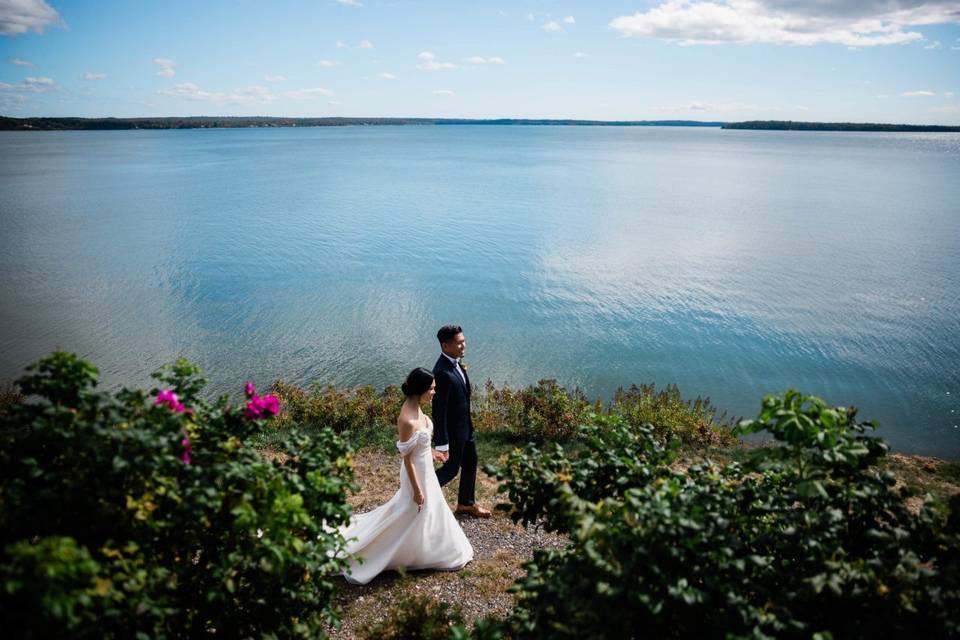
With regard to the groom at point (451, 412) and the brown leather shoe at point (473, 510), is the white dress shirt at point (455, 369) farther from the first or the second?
the brown leather shoe at point (473, 510)

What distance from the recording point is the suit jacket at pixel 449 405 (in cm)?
753

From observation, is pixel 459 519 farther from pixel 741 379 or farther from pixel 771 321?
pixel 771 321

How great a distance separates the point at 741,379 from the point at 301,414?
13067mm

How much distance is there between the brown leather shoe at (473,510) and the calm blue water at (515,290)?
28.9ft

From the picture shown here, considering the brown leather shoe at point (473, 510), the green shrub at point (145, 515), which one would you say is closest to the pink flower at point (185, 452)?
the green shrub at point (145, 515)

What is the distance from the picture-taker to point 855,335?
20828 millimetres

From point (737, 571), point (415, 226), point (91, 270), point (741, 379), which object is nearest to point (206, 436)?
point (737, 571)

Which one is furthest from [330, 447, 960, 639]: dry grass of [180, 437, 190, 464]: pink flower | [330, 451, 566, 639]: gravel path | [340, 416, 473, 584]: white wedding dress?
[180, 437, 190, 464]: pink flower

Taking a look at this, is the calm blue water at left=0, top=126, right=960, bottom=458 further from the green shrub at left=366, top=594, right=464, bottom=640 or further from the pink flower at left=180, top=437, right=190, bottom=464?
the pink flower at left=180, top=437, right=190, bottom=464

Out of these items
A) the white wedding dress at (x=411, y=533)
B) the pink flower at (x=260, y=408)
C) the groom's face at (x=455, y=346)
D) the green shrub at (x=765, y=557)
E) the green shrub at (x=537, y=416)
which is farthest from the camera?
the green shrub at (x=537, y=416)

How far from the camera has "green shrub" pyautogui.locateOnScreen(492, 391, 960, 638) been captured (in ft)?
10.2

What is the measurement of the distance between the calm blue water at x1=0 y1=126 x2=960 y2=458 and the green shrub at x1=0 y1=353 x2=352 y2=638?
41.4ft

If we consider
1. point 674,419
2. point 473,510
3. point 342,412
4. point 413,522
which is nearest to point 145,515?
point 413,522

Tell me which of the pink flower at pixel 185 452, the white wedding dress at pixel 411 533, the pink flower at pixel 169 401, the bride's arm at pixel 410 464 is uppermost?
the pink flower at pixel 169 401
